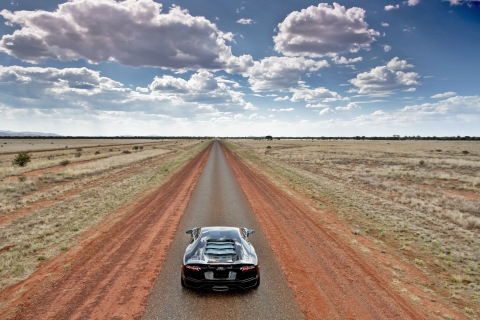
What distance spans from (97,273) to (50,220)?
7646 millimetres

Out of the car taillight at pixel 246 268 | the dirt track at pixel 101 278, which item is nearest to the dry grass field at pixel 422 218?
the car taillight at pixel 246 268

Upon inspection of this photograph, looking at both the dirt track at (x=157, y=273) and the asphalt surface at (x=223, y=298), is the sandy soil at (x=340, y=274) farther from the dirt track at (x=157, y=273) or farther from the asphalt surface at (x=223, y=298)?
the asphalt surface at (x=223, y=298)

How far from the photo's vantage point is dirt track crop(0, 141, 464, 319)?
6.35 meters

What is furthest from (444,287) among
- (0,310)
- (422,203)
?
(422,203)

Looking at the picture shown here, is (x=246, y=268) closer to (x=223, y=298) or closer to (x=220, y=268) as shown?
(x=220, y=268)

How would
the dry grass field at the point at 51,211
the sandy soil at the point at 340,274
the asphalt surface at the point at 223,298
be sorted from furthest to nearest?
the dry grass field at the point at 51,211, the sandy soil at the point at 340,274, the asphalt surface at the point at 223,298

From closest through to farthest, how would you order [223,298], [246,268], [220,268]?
[220,268], [246,268], [223,298]

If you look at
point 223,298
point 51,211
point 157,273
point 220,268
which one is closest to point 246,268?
point 220,268

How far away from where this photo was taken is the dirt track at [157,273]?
6.35 m

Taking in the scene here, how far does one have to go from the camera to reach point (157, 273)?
794 cm

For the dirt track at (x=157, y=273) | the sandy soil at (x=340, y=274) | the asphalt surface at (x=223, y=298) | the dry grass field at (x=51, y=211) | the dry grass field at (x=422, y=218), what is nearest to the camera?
the asphalt surface at (x=223, y=298)

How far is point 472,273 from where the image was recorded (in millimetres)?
8766

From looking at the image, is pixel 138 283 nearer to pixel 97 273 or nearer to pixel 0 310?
pixel 97 273

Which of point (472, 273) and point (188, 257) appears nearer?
point (188, 257)
